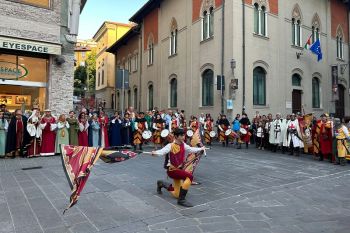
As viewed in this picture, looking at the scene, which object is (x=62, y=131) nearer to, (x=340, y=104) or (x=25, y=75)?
(x=25, y=75)

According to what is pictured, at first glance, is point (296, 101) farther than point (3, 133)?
Yes

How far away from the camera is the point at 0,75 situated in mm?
13781

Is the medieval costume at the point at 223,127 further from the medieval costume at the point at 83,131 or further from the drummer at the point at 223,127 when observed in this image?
the medieval costume at the point at 83,131

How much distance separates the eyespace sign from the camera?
13.0 metres

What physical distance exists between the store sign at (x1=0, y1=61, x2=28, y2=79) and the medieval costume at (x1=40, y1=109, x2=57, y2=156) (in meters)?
2.75

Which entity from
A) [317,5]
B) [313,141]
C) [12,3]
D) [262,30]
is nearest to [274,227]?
[313,141]

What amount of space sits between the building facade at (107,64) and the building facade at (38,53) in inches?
1027

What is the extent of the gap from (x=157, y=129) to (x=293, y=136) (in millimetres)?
6099

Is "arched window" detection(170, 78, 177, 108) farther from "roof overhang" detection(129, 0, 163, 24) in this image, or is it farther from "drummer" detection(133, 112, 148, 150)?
"drummer" detection(133, 112, 148, 150)

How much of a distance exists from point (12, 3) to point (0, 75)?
3092 millimetres

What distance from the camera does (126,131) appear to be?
48.8 ft

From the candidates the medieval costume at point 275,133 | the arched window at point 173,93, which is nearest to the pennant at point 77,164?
the medieval costume at point 275,133

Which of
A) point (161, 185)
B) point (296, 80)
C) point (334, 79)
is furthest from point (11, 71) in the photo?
point (334, 79)

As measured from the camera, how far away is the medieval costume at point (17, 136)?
12.2 meters
